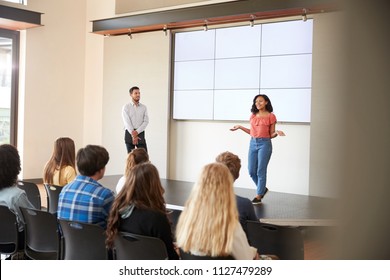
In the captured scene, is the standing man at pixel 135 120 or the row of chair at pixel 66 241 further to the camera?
the standing man at pixel 135 120

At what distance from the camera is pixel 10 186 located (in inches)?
122

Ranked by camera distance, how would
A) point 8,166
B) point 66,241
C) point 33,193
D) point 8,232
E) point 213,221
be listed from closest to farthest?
1. point 213,221
2. point 66,241
3. point 8,232
4. point 8,166
5. point 33,193

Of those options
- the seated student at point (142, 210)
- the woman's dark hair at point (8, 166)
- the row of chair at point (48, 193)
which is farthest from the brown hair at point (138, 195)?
the row of chair at point (48, 193)

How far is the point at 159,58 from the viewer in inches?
319

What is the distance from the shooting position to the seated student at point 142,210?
2301 mm

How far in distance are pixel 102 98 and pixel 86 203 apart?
660 centimetres

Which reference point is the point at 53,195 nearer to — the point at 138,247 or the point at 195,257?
→ the point at 138,247

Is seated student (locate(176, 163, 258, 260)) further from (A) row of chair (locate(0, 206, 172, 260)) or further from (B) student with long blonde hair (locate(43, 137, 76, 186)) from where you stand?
(B) student with long blonde hair (locate(43, 137, 76, 186))

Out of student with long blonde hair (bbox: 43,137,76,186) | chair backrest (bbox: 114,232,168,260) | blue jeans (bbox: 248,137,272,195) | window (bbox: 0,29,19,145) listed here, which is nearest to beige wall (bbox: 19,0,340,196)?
window (bbox: 0,29,19,145)

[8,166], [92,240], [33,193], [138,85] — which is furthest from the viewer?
[138,85]

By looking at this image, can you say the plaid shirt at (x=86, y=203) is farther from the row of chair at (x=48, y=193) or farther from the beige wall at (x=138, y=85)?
the beige wall at (x=138, y=85)

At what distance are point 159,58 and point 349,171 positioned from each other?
7.86 meters

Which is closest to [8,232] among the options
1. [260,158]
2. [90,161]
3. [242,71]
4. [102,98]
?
[90,161]

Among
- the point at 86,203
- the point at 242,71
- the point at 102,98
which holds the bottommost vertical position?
the point at 86,203
